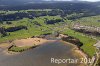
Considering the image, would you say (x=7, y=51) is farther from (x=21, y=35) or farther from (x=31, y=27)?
(x=31, y=27)

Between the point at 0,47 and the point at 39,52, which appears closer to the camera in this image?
the point at 39,52

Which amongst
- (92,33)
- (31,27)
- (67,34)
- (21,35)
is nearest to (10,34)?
(21,35)

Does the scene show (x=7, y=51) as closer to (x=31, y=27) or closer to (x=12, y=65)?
(x=12, y=65)

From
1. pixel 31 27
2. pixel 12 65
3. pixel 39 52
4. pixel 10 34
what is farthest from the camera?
pixel 31 27

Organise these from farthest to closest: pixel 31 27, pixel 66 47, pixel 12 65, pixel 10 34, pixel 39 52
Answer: pixel 31 27, pixel 10 34, pixel 66 47, pixel 39 52, pixel 12 65

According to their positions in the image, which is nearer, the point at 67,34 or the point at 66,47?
the point at 66,47

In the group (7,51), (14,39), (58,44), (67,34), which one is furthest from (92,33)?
(7,51)
